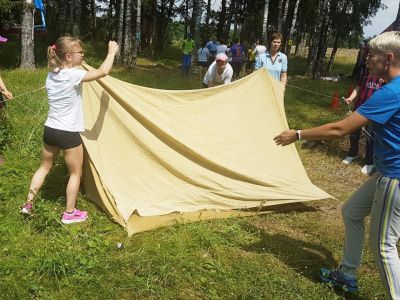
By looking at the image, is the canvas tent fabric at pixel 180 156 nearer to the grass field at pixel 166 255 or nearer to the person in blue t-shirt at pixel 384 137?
the grass field at pixel 166 255

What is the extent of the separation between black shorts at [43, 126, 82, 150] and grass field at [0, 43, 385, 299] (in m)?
0.68

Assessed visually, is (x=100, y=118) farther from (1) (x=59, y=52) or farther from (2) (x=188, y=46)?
(2) (x=188, y=46)

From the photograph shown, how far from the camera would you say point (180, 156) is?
4.70 meters

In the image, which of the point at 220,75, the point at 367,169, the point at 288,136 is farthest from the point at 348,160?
the point at 288,136

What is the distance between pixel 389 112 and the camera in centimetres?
248

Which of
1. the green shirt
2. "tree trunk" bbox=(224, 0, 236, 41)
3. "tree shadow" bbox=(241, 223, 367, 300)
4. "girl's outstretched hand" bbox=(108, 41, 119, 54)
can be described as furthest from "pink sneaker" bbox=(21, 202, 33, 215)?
"tree trunk" bbox=(224, 0, 236, 41)

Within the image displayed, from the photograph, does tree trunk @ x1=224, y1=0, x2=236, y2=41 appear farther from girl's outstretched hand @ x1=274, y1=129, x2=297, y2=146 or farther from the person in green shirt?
girl's outstretched hand @ x1=274, y1=129, x2=297, y2=146

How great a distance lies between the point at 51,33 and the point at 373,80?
20062 millimetres

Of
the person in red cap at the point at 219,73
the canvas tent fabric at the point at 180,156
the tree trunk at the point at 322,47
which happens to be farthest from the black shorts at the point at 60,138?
the tree trunk at the point at 322,47

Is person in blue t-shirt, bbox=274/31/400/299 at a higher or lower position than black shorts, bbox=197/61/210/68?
higher

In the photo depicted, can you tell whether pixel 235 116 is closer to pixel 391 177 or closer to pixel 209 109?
pixel 209 109

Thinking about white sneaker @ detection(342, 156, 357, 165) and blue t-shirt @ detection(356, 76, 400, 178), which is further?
white sneaker @ detection(342, 156, 357, 165)

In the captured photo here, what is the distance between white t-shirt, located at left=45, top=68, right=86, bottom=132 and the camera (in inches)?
143

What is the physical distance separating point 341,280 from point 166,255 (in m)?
1.46
